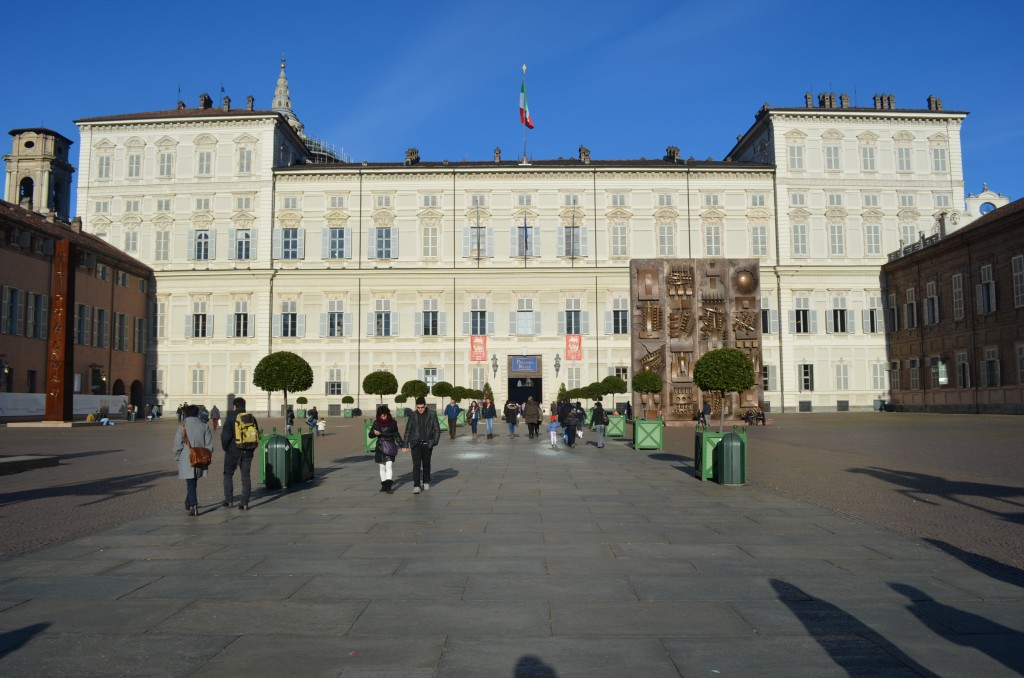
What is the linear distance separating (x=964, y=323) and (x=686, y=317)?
2255 centimetres

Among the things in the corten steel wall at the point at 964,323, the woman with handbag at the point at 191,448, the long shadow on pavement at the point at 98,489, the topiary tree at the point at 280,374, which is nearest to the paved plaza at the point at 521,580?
the long shadow on pavement at the point at 98,489

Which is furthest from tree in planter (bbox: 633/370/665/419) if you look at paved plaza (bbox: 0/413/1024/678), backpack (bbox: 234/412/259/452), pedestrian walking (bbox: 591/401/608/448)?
backpack (bbox: 234/412/259/452)

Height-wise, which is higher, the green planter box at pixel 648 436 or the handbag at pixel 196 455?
the handbag at pixel 196 455

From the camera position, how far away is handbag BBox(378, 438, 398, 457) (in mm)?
13625

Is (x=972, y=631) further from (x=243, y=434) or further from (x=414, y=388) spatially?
(x=414, y=388)

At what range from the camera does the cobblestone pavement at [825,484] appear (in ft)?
30.9

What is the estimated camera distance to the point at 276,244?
56.2 m

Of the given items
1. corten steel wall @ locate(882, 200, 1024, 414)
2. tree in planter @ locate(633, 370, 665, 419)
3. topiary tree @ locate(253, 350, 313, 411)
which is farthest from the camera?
corten steel wall @ locate(882, 200, 1024, 414)

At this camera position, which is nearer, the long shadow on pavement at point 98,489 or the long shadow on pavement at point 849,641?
the long shadow on pavement at point 849,641

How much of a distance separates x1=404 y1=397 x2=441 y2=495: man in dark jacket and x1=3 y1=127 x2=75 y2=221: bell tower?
6424 cm

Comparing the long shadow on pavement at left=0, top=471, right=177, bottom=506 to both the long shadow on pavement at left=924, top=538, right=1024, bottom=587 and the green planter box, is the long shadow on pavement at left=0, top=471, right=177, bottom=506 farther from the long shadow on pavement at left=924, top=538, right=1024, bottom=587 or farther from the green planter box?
the green planter box

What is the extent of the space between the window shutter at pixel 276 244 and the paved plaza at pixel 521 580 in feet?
142

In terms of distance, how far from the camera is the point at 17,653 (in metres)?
4.93

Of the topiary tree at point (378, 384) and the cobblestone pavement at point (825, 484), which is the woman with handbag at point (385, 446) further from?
the topiary tree at point (378, 384)
